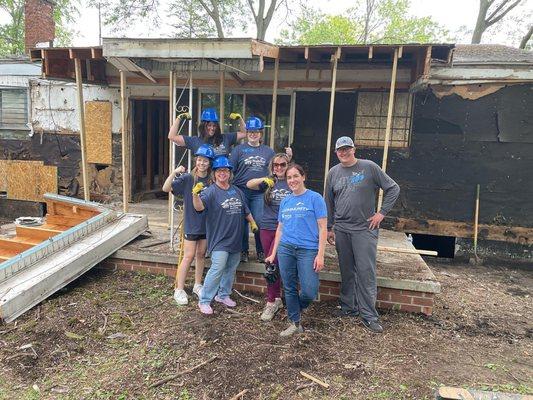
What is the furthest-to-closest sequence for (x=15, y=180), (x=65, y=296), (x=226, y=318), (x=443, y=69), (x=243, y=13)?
(x=243, y=13) < (x=15, y=180) < (x=443, y=69) < (x=65, y=296) < (x=226, y=318)

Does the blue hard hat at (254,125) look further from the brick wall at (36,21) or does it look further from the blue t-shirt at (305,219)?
the brick wall at (36,21)

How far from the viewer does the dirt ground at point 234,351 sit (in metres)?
2.92

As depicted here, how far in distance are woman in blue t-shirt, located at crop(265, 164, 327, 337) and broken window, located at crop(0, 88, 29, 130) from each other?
26.9ft

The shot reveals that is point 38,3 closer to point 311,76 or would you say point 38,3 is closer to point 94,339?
point 311,76

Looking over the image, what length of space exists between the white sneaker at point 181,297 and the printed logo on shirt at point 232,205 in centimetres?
106

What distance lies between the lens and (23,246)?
5.05 m

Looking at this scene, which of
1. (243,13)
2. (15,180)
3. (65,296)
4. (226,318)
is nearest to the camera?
(226,318)

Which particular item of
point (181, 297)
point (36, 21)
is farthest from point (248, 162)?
point (36, 21)

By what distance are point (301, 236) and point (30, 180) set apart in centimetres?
809

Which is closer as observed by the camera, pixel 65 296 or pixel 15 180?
pixel 65 296

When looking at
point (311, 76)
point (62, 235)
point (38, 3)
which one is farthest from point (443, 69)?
point (38, 3)

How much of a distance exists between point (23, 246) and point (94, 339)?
2.27 meters

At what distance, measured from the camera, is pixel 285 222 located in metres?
3.49

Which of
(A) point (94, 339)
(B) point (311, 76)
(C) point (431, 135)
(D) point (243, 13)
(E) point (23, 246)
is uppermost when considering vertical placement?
(D) point (243, 13)
